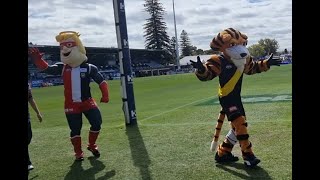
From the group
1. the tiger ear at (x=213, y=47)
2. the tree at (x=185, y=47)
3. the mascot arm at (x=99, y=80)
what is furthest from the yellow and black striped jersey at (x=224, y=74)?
the tree at (x=185, y=47)

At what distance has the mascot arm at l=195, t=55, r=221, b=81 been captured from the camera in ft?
16.7

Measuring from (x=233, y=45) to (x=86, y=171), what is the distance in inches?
107

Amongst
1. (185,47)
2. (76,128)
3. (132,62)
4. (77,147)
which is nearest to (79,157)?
(77,147)

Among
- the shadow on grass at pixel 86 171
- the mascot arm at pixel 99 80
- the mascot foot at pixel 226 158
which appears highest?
the mascot arm at pixel 99 80

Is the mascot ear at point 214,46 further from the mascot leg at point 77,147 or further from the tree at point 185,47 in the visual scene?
the tree at point 185,47

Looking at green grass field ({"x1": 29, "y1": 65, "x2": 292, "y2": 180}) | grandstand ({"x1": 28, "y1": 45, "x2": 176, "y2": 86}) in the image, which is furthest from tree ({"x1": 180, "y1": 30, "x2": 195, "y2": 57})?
green grass field ({"x1": 29, "y1": 65, "x2": 292, "y2": 180})

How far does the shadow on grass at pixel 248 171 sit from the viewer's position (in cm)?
466

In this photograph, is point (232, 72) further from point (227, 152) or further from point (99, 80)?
point (99, 80)

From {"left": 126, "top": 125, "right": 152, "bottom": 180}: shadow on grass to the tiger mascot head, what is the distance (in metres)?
1.87

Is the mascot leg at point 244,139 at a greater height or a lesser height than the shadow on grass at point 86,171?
greater

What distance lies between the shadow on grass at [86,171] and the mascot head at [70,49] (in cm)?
158

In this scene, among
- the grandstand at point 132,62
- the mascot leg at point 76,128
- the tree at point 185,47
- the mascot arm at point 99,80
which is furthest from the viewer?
the tree at point 185,47
